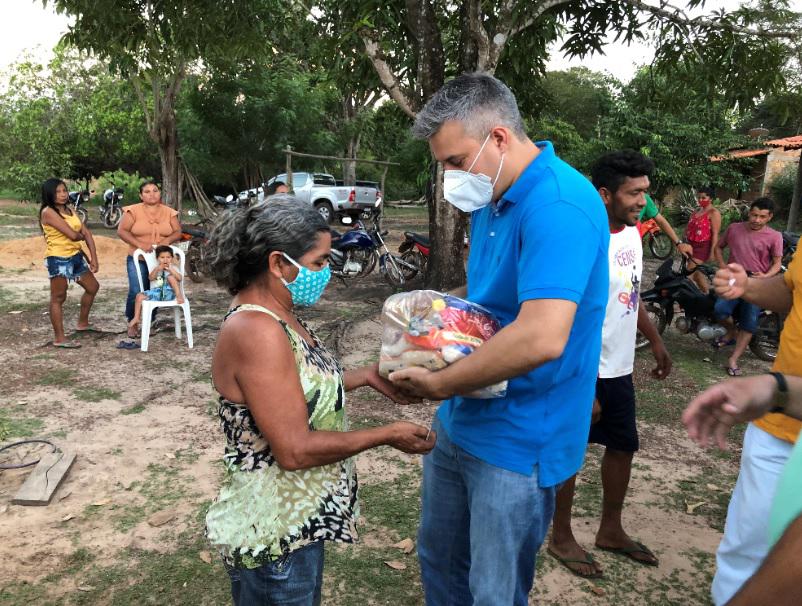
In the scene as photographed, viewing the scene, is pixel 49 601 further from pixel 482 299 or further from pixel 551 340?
pixel 551 340

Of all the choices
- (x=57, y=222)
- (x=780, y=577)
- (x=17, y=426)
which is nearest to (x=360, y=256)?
(x=57, y=222)

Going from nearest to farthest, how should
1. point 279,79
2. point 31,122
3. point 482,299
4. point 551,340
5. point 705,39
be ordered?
point 551,340 < point 482,299 < point 705,39 < point 279,79 < point 31,122

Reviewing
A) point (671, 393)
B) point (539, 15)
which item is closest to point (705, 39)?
point (539, 15)

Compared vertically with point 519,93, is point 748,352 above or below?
below

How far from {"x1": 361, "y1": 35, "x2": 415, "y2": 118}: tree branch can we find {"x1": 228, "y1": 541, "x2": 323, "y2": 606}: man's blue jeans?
6868mm

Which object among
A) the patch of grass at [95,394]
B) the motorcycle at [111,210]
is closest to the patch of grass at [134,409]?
the patch of grass at [95,394]

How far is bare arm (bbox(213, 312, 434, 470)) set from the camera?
5.37ft

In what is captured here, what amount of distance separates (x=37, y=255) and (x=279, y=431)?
12987 mm

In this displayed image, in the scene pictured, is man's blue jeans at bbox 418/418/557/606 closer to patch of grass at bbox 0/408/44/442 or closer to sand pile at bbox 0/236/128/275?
patch of grass at bbox 0/408/44/442

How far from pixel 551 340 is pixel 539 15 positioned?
6.94 metres

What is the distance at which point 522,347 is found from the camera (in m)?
1.54

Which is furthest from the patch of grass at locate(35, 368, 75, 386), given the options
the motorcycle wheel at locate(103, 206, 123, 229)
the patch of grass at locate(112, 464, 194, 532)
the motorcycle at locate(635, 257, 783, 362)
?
the motorcycle wheel at locate(103, 206, 123, 229)

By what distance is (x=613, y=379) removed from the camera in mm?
3008

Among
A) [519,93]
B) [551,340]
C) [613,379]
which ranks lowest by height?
[613,379]
